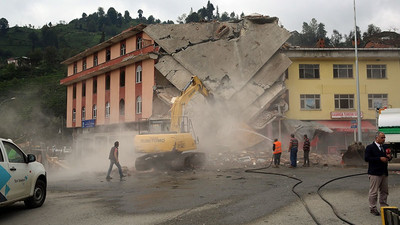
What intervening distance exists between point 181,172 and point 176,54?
14.2 m

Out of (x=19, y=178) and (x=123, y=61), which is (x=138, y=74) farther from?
(x=19, y=178)

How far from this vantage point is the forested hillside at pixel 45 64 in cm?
5125

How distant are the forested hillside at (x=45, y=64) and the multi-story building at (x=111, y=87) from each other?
6100 mm

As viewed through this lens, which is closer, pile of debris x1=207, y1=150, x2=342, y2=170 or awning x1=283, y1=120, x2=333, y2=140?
pile of debris x1=207, y1=150, x2=342, y2=170

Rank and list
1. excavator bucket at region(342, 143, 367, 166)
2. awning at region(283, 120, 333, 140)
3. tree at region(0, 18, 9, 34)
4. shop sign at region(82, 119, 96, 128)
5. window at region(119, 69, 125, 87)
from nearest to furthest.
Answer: excavator bucket at region(342, 143, 367, 166)
awning at region(283, 120, 333, 140)
window at region(119, 69, 125, 87)
shop sign at region(82, 119, 96, 128)
tree at region(0, 18, 9, 34)

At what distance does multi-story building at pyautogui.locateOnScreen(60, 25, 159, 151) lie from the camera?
31.4m

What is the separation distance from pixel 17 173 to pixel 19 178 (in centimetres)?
12

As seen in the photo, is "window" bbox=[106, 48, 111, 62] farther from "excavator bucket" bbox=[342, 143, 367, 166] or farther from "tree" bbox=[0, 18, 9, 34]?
"tree" bbox=[0, 18, 9, 34]

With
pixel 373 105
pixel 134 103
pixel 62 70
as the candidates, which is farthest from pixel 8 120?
pixel 62 70

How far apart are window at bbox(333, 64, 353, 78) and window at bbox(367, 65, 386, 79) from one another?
5.52 ft

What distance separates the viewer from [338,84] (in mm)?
32812

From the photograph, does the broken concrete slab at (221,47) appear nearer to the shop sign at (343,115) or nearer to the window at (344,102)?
the window at (344,102)

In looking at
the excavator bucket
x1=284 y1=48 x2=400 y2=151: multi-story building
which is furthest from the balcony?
the excavator bucket

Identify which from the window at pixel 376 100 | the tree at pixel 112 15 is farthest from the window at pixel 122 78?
the tree at pixel 112 15
